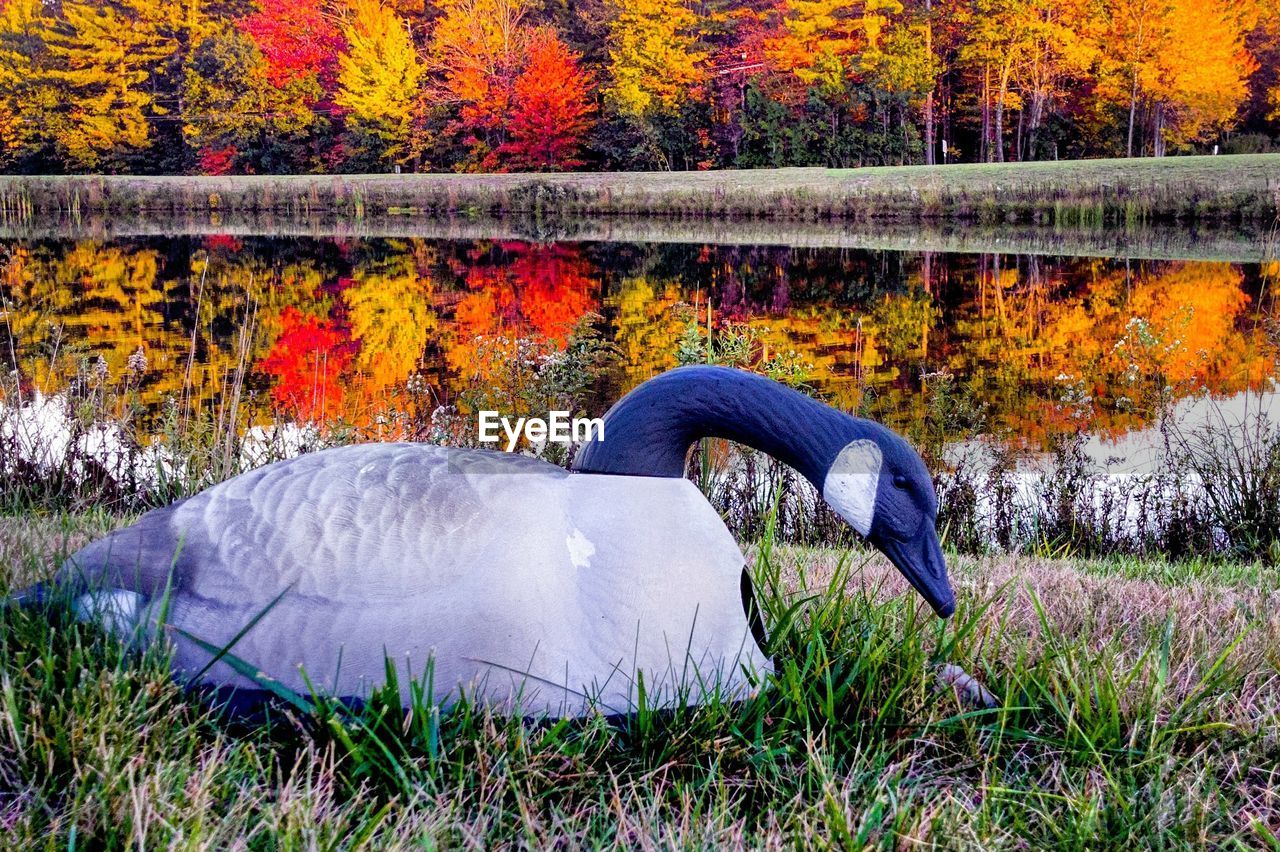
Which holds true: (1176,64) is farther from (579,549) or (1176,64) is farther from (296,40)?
(579,549)

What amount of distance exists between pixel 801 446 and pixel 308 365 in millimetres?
9835

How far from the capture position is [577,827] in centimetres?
212

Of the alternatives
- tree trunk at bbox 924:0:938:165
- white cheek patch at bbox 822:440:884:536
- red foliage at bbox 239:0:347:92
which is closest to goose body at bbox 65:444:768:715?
white cheek patch at bbox 822:440:884:536

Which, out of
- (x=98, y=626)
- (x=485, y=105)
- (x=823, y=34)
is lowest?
(x=98, y=626)

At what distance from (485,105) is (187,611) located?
3777 cm

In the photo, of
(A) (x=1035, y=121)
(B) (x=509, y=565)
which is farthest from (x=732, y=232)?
(B) (x=509, y=565)

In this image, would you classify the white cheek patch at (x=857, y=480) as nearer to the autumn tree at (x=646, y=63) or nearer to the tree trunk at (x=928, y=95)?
the autumn tree at (x=646, y=63)

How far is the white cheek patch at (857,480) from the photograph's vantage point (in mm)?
2287

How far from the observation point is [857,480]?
2.29m

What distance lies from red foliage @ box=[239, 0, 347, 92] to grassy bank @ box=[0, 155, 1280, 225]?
12.7 ft

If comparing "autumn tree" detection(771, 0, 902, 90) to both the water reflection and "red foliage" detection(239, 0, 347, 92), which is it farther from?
the water reflection

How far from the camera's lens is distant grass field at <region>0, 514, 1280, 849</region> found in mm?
1978

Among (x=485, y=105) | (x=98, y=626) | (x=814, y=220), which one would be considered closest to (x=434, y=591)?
(x=98, y=626)

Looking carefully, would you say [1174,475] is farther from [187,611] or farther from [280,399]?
[280,399]
